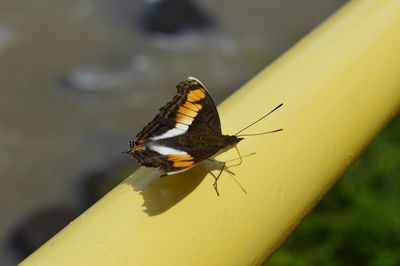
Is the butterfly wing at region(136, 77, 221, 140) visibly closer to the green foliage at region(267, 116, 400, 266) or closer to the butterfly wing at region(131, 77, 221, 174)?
the butterfly wing at region(131, 77, 221, 174)

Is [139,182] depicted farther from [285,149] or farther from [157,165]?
[285,149]

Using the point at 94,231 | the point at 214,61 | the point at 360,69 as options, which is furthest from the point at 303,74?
the point at 214,61

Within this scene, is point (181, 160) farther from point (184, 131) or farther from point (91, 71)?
point (91, 71)

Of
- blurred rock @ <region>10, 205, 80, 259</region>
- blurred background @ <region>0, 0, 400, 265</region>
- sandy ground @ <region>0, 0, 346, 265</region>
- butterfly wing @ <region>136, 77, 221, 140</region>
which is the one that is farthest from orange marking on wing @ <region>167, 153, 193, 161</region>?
sandy ground @ <region>0, 0, 346, 265</region>

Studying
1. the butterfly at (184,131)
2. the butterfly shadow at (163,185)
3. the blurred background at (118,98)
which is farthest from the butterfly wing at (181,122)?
the blurred background at (118,98)

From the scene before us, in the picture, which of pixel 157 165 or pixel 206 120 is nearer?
pixel 157 165

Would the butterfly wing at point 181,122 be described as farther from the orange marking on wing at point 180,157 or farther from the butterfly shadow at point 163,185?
the butterfly shadow at point 163,185

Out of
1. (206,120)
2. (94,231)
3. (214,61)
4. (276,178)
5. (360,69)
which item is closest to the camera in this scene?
(94,231)
